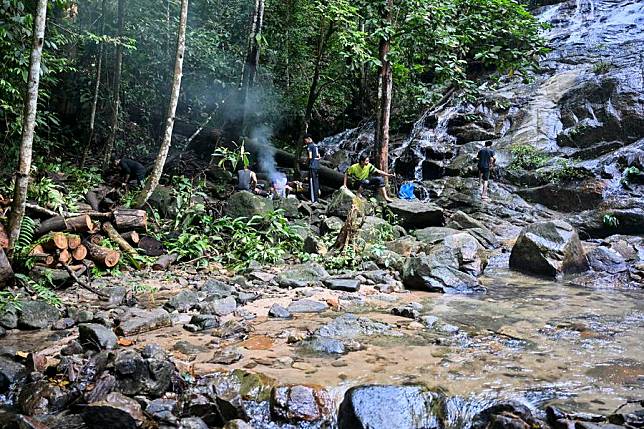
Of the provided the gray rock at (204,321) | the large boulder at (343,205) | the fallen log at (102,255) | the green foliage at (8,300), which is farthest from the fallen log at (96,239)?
the large boulder at (343,205)

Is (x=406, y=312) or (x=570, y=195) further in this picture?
(x=570, y=195)

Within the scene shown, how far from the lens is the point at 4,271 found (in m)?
6.66

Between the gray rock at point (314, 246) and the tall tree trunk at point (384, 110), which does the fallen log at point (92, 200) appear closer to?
the gray rock at point (314, 246)

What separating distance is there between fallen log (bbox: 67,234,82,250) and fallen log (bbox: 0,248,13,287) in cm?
120

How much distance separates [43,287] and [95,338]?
264 cm

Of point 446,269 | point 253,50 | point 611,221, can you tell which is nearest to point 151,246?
point 446,269

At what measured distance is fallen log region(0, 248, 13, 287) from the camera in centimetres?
663

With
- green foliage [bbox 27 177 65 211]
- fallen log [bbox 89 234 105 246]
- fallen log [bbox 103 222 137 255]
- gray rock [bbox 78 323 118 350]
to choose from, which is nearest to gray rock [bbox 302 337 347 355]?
gray rock [bbox 78 323 118 350]

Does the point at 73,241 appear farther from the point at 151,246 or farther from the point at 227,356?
the point at 227,356

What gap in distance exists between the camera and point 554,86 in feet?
70.7

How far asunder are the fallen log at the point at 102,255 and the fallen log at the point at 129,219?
96cm

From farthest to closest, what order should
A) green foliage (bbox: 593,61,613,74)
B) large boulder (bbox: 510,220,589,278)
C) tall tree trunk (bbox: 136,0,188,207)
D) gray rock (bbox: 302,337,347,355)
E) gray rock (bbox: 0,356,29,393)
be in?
green foliage (bbox: 593,61,613,74), tall tree trunk (bbox: 136,0,188,207), large boulder (bbox: 510,220,589,278), gray rock (bbox: 302,337,347,355), gray rock (bbox: 0,356,29,393)

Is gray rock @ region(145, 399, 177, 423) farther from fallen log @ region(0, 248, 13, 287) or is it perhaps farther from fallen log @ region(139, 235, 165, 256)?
fallen log @ region(139, 235, 165, 256)

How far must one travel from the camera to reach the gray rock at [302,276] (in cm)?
802
